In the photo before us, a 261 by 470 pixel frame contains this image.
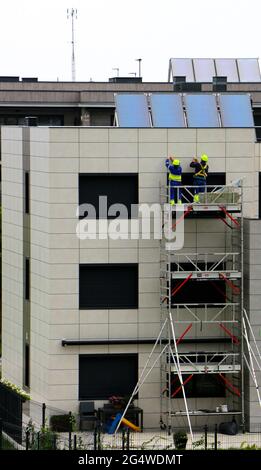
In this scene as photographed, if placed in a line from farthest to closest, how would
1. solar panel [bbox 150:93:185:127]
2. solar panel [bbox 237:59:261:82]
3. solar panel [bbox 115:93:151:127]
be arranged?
solar panel [bbox 237:59:261:82]
solar panel [bbox 150:93:185:127]
solar panel [bbox 115:93:151:127]

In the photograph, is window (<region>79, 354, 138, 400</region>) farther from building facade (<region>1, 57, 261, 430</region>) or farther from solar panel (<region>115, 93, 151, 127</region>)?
solar panel (<region>115, 93, 151, 127</region>)

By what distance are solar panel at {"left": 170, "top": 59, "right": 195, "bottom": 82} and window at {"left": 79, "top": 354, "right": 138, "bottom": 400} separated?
80.7ft

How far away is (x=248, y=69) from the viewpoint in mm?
81062

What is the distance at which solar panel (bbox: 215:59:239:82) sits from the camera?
7788cm

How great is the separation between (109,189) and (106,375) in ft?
19.1

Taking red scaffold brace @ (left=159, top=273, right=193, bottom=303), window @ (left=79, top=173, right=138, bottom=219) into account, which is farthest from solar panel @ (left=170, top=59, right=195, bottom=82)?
red scaffold brace @ (left=159, top=273, right=193, bottom=303)

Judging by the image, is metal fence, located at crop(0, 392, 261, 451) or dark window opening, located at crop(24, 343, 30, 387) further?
dark window opening, located at crop(24, 343, 30, 387)

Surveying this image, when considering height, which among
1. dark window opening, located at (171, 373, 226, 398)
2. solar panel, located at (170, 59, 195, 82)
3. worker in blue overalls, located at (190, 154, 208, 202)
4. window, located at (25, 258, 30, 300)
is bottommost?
dark window opening, located at (171, 373, 226, 398)

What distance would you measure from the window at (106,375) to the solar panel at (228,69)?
27148 millimetres

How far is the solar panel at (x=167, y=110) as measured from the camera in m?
54.8

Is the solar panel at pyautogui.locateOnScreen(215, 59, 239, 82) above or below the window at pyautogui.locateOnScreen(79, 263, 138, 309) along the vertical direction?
above

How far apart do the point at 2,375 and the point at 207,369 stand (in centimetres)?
1071

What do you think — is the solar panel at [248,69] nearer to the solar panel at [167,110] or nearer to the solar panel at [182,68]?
the solar panel at [182,68]

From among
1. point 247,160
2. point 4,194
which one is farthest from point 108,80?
point 247,160
